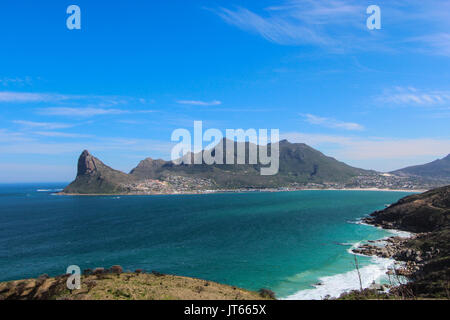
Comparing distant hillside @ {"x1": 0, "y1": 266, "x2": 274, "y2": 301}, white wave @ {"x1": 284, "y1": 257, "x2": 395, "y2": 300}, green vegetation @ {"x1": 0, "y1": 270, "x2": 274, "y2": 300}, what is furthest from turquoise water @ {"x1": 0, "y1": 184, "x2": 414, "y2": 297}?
green vegetation @ {"x1": 0, "y1": 270, "x2": 274, "y2": 300}

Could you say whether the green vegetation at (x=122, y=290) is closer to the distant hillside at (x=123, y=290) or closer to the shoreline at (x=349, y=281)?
the distant hillside at (x=123, y=290)

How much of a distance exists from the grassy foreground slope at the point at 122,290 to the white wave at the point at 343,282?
7750 mm

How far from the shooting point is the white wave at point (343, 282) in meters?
40.2

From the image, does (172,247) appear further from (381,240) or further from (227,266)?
(381,240)

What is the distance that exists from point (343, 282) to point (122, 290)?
115 ft

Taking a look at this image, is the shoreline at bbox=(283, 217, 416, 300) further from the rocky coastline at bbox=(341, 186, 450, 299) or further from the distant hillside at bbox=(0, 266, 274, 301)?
the distant hillside at bbox=(0, 266, 274, 301)

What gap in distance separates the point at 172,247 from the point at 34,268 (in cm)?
3081

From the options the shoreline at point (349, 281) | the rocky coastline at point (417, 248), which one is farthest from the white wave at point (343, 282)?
the rocky coastline at point (417, 248)

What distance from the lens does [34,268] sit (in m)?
56.6

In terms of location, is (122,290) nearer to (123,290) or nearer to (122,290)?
(122,290)

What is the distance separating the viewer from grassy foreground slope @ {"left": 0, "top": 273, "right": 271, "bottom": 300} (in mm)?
30225
